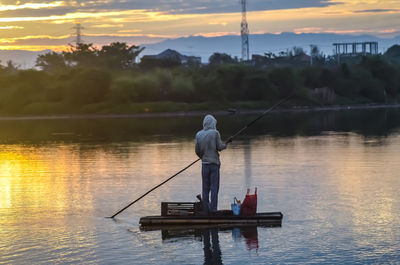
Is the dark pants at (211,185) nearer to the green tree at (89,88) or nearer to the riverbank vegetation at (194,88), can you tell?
the riverbank vegetation at (194,88)

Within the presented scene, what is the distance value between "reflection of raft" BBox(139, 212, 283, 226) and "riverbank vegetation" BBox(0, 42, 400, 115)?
69.3m

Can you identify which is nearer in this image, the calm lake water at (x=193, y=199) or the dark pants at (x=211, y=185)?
the calm lake water at (x=193, y=199)

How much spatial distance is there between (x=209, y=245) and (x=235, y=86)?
8356 centimetres

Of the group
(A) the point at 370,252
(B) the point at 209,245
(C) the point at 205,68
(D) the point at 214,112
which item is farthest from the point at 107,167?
(C) the point at 205,68

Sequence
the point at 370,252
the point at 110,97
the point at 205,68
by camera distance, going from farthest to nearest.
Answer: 1. the point at 205,68
2. the point at 110,97
3. the point at 370,252

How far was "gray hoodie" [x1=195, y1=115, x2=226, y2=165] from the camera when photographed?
526 inches

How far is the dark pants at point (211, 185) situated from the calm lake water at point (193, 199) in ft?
2.22

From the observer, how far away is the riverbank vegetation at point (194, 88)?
86438mm

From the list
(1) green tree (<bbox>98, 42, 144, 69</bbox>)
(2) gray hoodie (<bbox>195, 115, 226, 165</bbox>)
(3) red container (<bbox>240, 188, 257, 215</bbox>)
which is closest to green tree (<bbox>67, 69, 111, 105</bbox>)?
(1) green tree (<bbox>98, 42, 144, 69</bbox>)

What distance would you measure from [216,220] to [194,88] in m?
78.8

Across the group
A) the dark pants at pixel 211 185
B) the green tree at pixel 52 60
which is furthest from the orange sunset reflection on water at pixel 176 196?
the green tree at pixel 52 60

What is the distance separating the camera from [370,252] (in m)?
11.1

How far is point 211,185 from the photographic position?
13.5 meters

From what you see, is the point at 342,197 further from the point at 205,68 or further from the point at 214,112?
the point at 205,68
